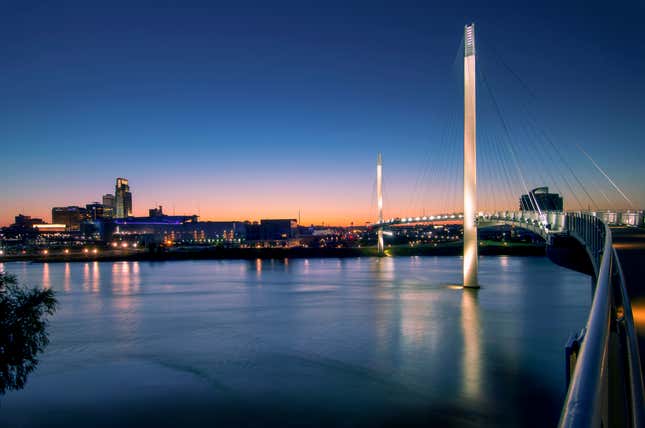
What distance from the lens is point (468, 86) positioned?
70.1 feet

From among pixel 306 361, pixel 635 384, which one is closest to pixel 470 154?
pixel 306 361

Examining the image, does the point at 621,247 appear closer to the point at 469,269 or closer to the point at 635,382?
the point at 635,382

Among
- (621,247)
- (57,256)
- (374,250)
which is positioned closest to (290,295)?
(621,247)

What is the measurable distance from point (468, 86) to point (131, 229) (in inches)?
4313

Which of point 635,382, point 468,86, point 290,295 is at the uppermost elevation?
point 468,86

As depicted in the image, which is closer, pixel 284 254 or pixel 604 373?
pixel 604 373

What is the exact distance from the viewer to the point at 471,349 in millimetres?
13141

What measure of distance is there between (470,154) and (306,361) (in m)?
12.1

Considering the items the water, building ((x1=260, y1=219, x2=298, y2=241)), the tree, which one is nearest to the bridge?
the water

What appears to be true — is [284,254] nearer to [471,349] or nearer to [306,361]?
[471,349]

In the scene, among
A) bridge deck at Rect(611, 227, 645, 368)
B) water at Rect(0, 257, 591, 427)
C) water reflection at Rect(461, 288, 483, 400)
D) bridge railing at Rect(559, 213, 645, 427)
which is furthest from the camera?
water reflection at Rect(461, 288, 483, 400)

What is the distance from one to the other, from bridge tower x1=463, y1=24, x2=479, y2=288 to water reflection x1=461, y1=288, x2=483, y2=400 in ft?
7.55

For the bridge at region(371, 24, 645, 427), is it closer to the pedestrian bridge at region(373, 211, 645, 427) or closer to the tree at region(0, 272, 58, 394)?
the pedestrian bridge at region(373, 211, 645, 427)

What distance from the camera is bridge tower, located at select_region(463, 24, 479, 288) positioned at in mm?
20375
